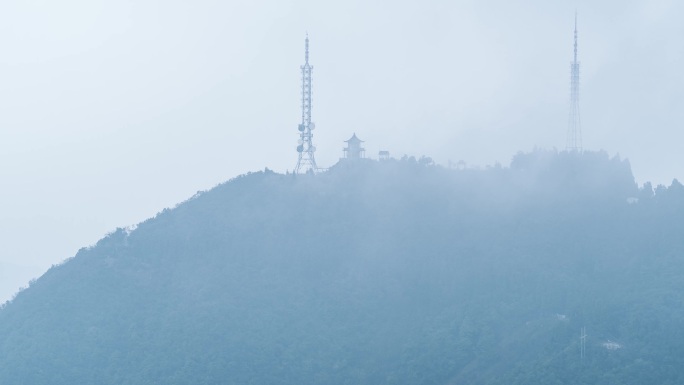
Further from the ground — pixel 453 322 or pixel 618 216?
pixel 618 216

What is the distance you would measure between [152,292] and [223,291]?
14.0 ft

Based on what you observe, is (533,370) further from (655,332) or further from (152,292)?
(152,292)

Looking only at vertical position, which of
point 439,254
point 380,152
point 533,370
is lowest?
point 533,370

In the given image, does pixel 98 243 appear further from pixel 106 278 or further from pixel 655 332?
pixel 655 332

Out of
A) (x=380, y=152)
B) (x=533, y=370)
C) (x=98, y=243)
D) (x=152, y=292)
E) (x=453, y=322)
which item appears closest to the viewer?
(x=533, y=370)

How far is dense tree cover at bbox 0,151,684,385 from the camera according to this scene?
75.0 metres

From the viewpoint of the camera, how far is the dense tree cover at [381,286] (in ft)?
246

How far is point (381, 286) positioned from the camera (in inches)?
3280

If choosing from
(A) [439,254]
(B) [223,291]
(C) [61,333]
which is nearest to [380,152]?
(A) [439,254]

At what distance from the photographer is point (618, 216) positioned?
290 feet

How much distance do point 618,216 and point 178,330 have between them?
92.7ft

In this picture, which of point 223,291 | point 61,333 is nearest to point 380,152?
point 223,291

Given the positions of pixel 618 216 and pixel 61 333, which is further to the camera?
pixel 618 216

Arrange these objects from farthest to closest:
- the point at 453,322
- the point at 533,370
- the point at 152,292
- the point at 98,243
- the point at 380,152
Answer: the point at 380,152, the point at 98,243, the point at 152,292, the point at 453,322, the point at 533,370
